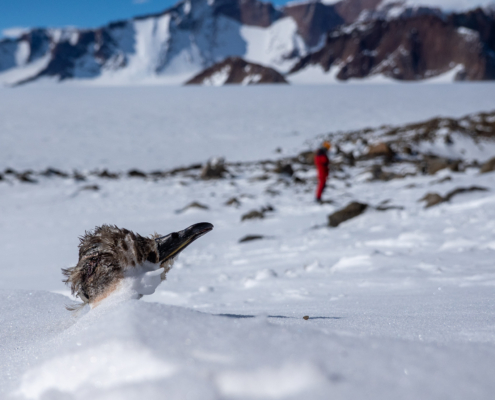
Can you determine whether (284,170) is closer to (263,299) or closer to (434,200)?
(434,200)

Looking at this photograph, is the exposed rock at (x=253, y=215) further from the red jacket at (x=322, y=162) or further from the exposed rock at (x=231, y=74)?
the exposed rock at (x=231, y=74)

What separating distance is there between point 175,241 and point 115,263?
224mm

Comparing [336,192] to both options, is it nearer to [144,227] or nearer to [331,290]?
[144,227]

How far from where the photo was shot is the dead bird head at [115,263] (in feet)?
4.89

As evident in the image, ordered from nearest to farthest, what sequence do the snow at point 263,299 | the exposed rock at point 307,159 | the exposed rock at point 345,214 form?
the snow at point 263,299, the exposed rock at point 345,214, the exposed rock at point 307,159

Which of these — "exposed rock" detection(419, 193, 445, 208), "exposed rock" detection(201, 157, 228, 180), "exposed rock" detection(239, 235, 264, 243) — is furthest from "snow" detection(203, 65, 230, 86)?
"exposed rock" detection(239, 235, 264, 243)

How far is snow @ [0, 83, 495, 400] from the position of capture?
2.75 feet

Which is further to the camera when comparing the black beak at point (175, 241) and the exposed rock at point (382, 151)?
the exposed rock at point (382, 151)

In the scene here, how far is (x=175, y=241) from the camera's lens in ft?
5.17

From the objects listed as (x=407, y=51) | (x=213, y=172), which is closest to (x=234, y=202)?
(x=213, y=172)

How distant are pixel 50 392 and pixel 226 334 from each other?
383 millimetres

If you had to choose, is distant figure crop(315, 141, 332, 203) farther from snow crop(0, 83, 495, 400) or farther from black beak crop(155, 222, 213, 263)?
black beak crop(155, 222, 213, 263)

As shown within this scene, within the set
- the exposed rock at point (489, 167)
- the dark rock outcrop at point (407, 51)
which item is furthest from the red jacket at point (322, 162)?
the dark rock outcrop at point (407, 51)

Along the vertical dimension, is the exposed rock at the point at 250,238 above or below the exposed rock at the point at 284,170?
above
